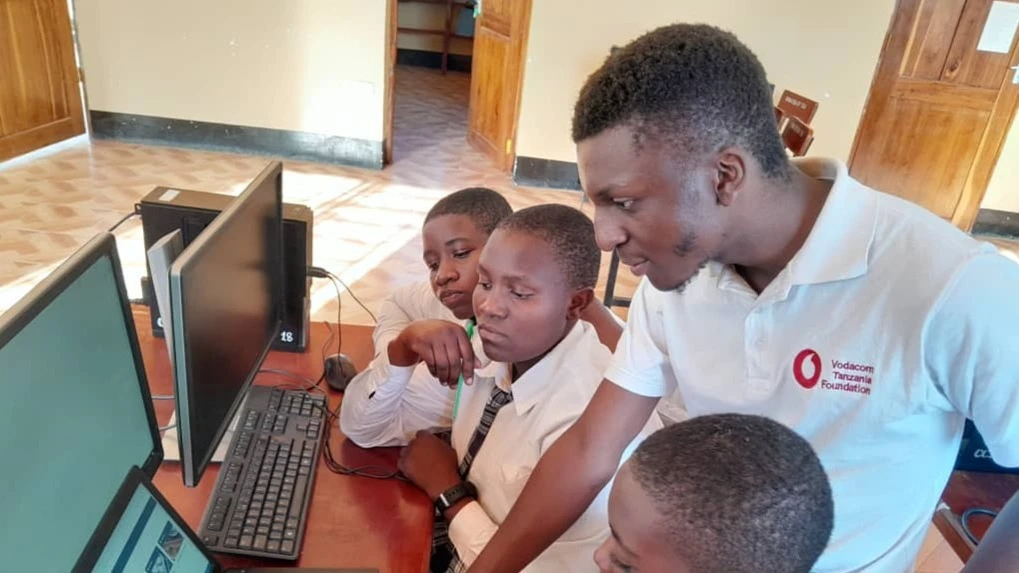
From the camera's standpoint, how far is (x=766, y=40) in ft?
15.6

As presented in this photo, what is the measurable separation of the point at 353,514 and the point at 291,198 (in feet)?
11.7

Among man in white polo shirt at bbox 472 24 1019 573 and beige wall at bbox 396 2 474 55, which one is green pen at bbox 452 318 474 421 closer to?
man in white polo shirt at bbox 472 24 1019 573

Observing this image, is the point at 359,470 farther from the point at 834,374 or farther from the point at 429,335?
the point at 834,374

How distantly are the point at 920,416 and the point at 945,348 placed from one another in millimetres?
114

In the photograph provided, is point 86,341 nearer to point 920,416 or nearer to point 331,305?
point 920,416

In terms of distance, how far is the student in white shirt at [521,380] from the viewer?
1.12m

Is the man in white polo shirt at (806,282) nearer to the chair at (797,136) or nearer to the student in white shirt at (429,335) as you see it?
the student in white shirt at (429,335)

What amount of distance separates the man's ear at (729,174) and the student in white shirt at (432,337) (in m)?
0.53

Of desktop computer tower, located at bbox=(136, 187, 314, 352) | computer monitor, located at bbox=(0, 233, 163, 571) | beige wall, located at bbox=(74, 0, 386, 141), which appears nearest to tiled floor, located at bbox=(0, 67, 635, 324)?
beige wall, located at bbox=(74, 0, 386, 141)

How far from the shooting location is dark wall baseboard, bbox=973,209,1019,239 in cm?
514

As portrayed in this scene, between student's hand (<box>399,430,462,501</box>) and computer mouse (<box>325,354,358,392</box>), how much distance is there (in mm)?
256

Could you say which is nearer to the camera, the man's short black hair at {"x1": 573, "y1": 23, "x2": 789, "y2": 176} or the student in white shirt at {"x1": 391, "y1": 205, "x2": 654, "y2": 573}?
the man's short black hair at {"x1": 573, "y1": 23, "x2": 789, "y2": 176}

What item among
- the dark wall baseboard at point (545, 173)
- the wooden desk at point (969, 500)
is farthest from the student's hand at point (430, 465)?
the dark wall baseboard at point (545, 173)

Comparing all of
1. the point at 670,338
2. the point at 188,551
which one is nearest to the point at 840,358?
the point at 670,338
